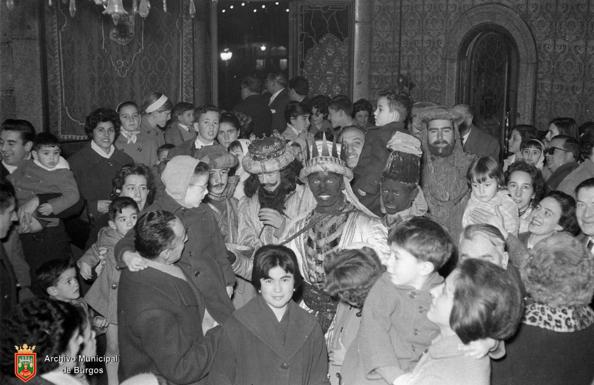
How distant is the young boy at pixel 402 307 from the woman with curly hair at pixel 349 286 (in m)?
0.19

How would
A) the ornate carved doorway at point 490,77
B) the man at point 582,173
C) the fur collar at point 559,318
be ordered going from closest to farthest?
the fur collar at point 559,318, the man at point 582,173, the ornate carved doorway at point 490,77

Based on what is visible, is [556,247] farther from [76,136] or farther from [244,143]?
[76,136]

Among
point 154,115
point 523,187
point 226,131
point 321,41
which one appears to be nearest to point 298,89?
point 321,41

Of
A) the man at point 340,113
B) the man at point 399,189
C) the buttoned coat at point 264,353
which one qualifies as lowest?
the buttoned coat at point 264,353

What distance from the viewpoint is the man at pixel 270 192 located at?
13.1ft

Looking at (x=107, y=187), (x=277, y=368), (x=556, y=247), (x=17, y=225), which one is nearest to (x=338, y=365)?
(x=277, y=368)

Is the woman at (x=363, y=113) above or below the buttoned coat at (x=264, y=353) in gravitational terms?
above

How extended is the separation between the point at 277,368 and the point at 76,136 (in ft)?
22.8

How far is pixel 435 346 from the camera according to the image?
88.7 inches

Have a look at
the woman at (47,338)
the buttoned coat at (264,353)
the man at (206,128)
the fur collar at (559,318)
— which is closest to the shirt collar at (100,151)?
the man at (206,128)

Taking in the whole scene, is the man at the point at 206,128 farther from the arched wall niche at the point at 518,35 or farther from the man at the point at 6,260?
the arched wall niche at the point at 518,35

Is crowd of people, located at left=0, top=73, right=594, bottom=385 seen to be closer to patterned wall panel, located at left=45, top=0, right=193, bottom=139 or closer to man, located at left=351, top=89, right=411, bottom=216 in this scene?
man, located at left=351, top=89, right=411, bottom=216

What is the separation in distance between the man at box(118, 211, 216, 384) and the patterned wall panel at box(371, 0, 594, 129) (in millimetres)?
7708

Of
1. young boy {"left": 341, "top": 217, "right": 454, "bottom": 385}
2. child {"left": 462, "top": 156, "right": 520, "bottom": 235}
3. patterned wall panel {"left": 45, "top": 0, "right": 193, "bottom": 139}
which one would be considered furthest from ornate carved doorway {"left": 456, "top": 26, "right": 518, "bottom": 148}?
young boy {"left": 341, "top": 217, "right": 454, "bottom": 385}
